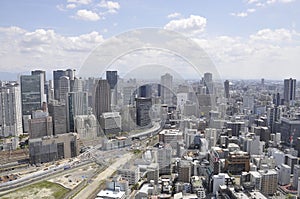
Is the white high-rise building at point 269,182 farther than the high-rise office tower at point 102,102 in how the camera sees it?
No

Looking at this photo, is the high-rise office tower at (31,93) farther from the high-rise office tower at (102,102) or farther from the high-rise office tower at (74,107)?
the high-rise office tower at (102,102)

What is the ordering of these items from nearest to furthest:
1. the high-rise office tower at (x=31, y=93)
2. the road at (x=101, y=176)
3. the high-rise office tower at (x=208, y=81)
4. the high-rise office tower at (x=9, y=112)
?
the high-rise office tower at (x=208, y=81) < the road at (x=101, y=176) < the high-rise office tower at (x=9, y=112) < the high-rise office tower at (x=31, y=93)

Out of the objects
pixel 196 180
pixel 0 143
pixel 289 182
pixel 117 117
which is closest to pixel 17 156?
pixel 0 143

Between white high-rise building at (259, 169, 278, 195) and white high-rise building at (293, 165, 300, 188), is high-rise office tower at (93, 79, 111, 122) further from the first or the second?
white high-rise building at (293, 165, 300, 188)

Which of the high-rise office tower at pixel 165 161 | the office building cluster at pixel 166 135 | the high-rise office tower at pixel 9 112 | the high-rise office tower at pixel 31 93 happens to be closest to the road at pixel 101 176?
the office building cluster at pixel 166 135

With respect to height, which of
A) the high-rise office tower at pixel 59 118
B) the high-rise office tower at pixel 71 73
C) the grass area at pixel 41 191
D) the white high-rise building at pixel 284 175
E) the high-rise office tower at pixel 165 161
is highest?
the high-rise office tower at pixel 71 73

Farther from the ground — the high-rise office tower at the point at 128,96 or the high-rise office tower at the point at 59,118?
the high-rise office tower at the point at 128,96

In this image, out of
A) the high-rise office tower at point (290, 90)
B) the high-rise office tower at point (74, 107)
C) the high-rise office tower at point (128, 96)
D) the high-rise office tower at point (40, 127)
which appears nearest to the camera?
the high-rise office tower at point (128, 96)

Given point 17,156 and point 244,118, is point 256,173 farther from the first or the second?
point 17,156
